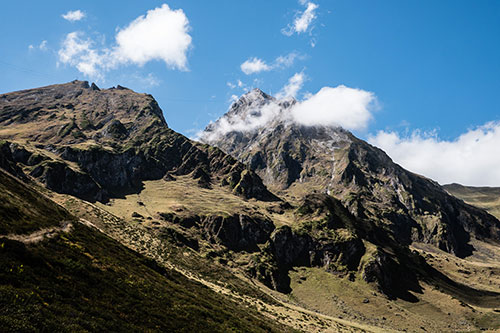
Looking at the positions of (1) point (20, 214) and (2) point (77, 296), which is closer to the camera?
(2) point (77, 296)

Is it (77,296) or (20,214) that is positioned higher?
(20,214)

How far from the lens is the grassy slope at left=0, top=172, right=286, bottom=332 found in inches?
952

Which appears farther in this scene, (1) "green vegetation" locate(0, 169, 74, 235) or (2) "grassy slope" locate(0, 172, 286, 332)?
(1) "green vegetation" locate(0, 169, 74, 235)

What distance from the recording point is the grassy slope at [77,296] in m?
24.2

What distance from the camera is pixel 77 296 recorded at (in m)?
31.0

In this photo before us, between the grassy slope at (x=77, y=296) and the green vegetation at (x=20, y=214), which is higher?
the green vegetation at (x=20, y=214)

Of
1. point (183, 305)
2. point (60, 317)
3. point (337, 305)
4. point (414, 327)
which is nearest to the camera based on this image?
point (60, 317)

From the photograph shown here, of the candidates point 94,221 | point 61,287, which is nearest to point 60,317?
point 61,287

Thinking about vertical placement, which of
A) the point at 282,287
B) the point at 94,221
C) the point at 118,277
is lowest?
the point at 282,287

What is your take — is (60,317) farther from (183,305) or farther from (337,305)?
(337,305)

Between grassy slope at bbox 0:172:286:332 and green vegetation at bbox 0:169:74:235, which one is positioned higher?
green vegetation at bbox 0:169:74:235

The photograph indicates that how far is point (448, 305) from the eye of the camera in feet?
589

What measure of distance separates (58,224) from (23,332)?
39.2m

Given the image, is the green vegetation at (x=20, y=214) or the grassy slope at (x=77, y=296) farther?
the green vegetation at (x=20, y=214)
